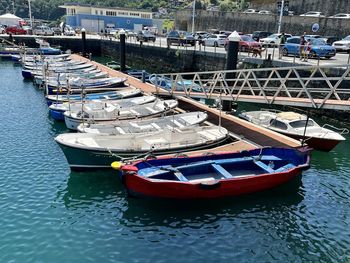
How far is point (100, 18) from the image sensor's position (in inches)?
3194

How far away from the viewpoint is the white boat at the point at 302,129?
58.5 feet

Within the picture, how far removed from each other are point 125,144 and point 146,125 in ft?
9.50

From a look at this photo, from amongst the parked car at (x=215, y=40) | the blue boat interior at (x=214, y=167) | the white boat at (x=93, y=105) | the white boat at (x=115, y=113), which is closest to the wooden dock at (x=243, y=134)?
the blue boat interior at (x=214, y=167)

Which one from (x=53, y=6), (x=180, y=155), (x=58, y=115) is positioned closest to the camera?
(x=180, y=155)

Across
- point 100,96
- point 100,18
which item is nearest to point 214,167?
point 100,96

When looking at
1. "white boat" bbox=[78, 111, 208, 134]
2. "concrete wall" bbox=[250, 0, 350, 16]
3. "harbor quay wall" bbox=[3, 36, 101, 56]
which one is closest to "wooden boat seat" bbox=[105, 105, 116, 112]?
"white boat" bbox=[78, 111, 208, 134]

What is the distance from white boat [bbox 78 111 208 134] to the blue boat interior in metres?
3.23

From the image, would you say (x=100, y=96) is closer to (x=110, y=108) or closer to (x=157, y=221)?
(x=110, y=108)

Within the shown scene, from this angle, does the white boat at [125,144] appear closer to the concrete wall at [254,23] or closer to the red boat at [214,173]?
the red boat at [214,173]

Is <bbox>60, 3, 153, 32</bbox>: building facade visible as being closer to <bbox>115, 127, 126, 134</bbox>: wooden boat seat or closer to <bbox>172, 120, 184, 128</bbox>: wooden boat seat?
<bbox>172, 120, 184, 128</bbox>: wooden boat seat

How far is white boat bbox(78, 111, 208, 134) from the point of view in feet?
56.9

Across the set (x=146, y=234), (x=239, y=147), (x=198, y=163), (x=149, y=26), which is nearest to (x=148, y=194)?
(x=146, y=234)

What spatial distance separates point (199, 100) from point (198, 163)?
11.7m

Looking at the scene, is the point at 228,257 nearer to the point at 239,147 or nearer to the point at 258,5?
the point at 239,147
